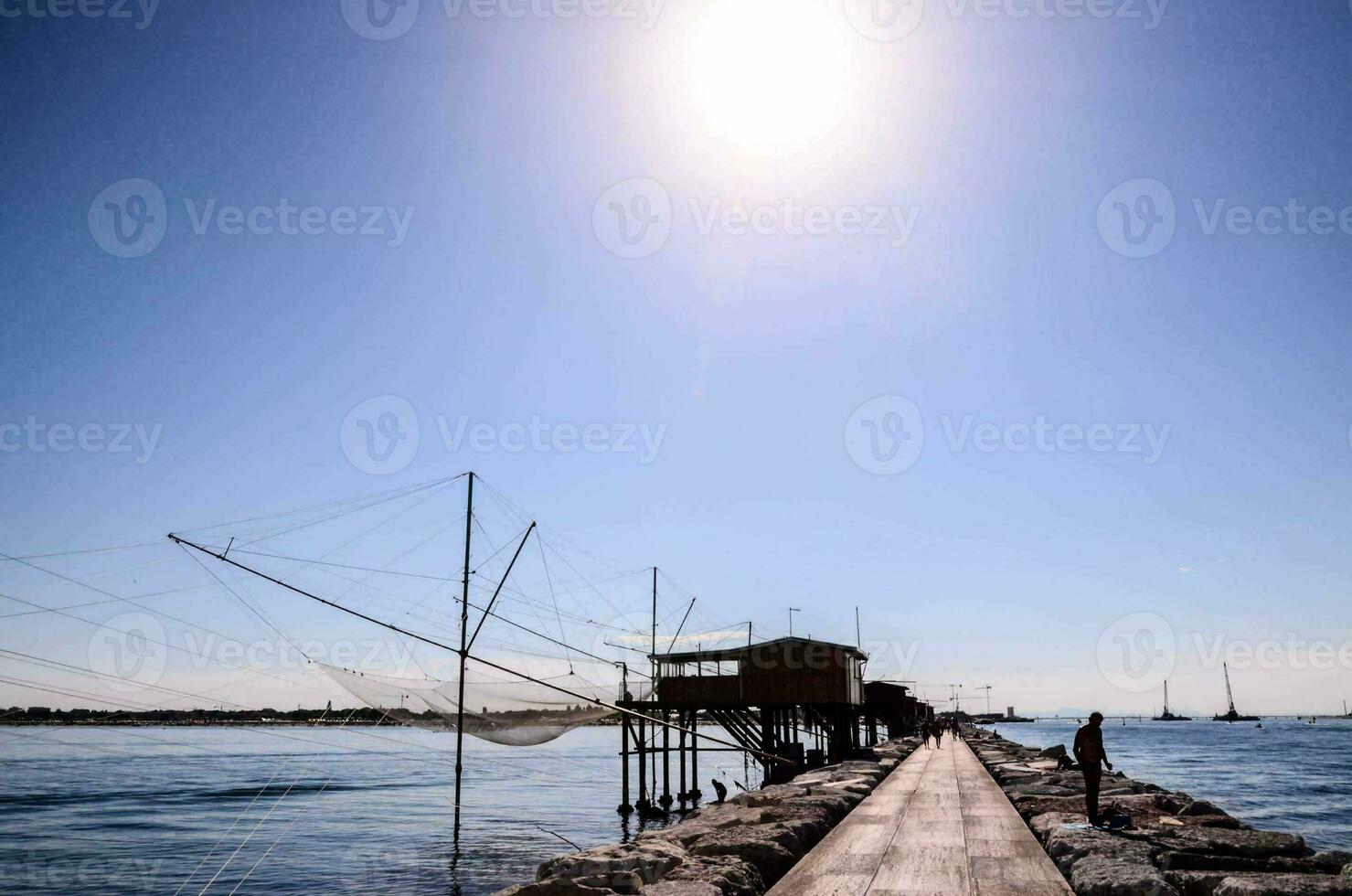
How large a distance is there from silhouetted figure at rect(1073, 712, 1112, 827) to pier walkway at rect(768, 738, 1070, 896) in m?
0.97

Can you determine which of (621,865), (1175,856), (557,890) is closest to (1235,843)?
(1175,856)

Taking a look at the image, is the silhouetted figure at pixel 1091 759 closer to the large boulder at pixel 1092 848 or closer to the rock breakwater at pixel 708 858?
the large boulder at pixel 1092 848

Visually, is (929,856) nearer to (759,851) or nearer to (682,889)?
(759,851)

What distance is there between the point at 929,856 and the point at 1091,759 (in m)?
4.37

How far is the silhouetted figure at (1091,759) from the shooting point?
484 inches

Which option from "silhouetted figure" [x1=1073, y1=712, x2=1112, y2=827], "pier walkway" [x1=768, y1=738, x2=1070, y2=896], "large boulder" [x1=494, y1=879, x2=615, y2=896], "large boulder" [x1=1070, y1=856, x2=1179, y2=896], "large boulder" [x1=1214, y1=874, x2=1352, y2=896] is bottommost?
"large boulder" [x1=494, y1=879, x2=615, y2=896]

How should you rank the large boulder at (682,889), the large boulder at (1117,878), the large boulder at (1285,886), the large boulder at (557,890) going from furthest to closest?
the large boulder at (557,890)
the large boulder at (682,889)
the large boulder at (1117,878)
the large boulder at (1285,886)

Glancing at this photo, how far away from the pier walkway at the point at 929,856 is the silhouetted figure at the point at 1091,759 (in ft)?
3.20

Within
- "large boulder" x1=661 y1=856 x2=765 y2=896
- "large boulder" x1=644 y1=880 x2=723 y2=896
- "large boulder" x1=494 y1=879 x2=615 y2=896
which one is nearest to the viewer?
"large boulder" x1=644 y1=880 x2=723 y2=896

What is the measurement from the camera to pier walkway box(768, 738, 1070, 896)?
8750 millimetres

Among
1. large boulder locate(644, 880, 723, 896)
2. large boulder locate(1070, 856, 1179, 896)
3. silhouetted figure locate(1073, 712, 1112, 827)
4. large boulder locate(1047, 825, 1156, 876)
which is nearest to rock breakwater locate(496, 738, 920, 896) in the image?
large boulder locate(644, 880, 723, 896)

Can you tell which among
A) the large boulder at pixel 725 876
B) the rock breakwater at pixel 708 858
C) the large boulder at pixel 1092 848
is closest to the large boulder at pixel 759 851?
the rock breakwater at pixel 708 858

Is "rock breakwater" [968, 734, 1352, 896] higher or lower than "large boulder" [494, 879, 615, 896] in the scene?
higher

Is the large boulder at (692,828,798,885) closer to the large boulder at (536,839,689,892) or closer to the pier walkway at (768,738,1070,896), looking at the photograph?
the pier walkway at (768,738,1070,896)
